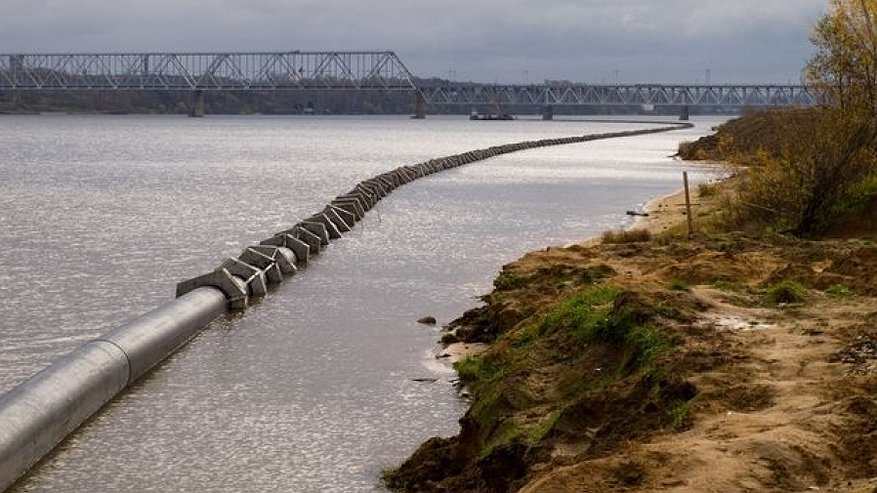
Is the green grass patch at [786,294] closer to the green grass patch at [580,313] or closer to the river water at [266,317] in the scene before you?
the green grass patch at [580,313]

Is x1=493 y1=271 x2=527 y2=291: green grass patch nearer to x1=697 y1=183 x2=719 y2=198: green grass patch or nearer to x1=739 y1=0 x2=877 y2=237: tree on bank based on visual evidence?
x1=739 y1=0 x2=877 y2=237: tree on bank

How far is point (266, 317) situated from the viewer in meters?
23.5

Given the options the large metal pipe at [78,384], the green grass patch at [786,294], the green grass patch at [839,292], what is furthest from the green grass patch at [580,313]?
the large metal pipe at [78,384]

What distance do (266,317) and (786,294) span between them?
353 inches

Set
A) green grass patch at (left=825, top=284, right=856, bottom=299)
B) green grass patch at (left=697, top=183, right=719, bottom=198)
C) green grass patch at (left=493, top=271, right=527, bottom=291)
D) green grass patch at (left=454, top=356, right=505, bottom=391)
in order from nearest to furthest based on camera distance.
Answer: green grass patch at (left=454, top=356, right=505, bottom=391), green grass patch at (left=825, top=284, right=856, bottom=299), green grass patch at (left=493, top=271, right=527, bottom=291), green grass patch at (left=697, top=183, right=719, bottom=198)

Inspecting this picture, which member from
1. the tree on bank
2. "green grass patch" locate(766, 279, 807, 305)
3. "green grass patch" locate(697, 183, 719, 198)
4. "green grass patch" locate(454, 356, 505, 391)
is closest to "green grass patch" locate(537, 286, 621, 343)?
"green grass patch" locate(454, 356, 505, 391)

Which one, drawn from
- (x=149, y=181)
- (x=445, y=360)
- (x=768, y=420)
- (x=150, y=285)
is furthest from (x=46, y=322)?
(x=149, y=181)

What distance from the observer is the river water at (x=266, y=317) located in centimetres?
1433

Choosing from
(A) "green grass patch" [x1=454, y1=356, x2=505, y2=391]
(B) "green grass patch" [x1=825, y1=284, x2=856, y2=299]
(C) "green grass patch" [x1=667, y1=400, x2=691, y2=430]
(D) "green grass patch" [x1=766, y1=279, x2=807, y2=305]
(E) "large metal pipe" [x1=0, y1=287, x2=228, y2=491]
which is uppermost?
(C) "green grass patch" [x1=667, y1=400, x2=691, y2=430]

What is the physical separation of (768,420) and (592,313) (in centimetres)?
618

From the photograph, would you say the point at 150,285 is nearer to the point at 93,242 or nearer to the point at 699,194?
the point at 93,242

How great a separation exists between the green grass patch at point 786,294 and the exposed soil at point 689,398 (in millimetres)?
125

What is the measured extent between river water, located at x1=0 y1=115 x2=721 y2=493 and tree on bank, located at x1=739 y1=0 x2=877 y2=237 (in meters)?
6.25

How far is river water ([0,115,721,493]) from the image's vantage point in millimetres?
14328
